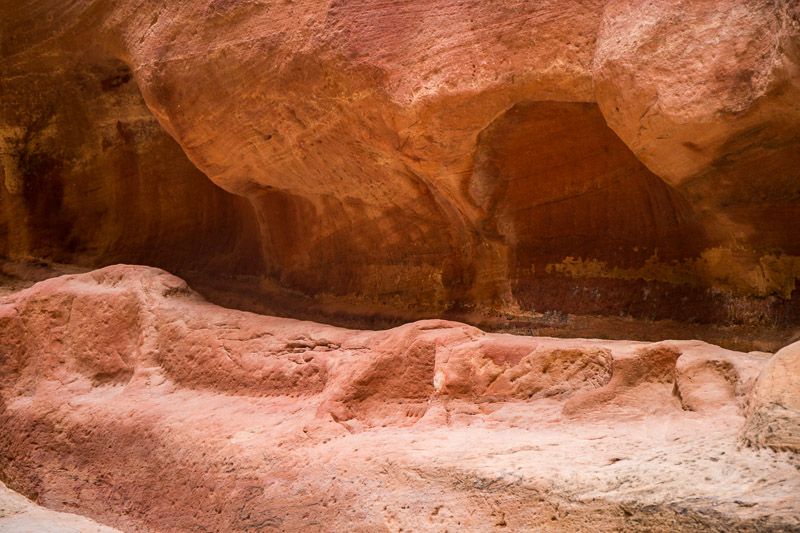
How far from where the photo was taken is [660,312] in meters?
3.25

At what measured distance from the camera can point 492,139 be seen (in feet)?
11.2

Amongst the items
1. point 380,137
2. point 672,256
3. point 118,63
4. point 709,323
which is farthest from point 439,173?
point 118,63

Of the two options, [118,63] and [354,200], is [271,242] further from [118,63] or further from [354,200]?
[118,63]

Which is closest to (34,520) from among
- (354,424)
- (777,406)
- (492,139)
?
(354,424)

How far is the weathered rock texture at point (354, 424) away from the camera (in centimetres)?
196

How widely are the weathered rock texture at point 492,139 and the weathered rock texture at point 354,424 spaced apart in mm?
605

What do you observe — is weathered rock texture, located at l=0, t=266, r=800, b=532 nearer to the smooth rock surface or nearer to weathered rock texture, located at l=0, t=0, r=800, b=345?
the smooth rock surface

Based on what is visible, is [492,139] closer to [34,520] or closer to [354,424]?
[354,424]

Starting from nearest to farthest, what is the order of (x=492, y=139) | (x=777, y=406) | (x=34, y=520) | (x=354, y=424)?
(x=777, y=406), (x=354, y=424), (x=34, y=520), (x=492, y=139)

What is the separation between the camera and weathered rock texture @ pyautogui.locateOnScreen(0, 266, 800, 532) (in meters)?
1.96

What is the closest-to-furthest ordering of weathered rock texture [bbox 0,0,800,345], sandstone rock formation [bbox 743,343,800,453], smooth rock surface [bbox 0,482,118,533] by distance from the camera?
sandstone rock formation [bbox 743,343,800,453]
weathered rock texture [bbox 0,0,800,345]
smooth rock surface [bbox 0,482,118,533]

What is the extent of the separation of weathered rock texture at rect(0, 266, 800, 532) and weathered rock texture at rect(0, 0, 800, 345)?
0.60 m

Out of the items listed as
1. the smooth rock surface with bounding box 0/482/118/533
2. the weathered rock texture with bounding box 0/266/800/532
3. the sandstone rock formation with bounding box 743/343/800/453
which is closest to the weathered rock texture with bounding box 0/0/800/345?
the weathered rock texture with bounding box 0/266/800/532

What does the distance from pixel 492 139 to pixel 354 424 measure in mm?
1335
